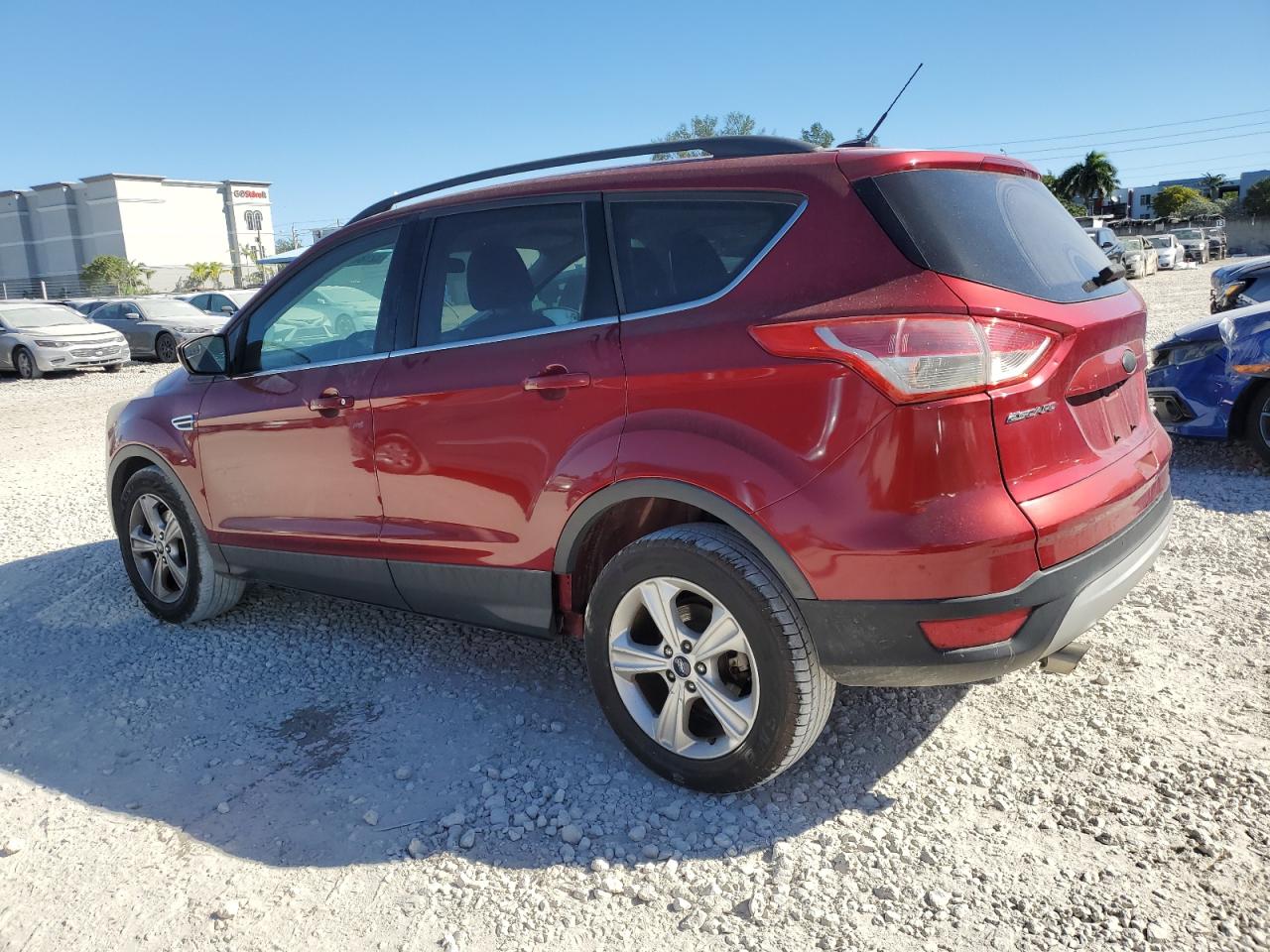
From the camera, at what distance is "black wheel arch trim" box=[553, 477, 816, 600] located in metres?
2.58

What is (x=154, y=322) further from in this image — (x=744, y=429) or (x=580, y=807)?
(x=744, y=429)

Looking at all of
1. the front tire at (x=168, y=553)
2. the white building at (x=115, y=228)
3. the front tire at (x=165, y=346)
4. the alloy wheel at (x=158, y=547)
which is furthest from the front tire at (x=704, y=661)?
the white building at (x=115, y=228)

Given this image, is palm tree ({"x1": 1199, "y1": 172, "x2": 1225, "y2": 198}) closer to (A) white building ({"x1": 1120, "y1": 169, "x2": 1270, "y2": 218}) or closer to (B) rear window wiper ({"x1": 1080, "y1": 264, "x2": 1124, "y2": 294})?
(A) white building ({"x1": 1120, "y1": 169, "x2": 1270, "y2": 218})

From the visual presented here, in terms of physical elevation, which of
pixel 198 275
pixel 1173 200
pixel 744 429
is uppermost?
pixel 1173 200

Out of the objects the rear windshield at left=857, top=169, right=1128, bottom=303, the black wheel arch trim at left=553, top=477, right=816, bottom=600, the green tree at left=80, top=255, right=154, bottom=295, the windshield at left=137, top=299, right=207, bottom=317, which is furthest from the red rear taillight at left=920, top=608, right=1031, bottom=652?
the green tree at left=80, top=255, right=154, bottom=295

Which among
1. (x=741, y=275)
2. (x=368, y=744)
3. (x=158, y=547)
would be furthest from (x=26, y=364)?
(x=741, y=275)

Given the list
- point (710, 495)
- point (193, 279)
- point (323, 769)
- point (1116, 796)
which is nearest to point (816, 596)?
point (710, 495)

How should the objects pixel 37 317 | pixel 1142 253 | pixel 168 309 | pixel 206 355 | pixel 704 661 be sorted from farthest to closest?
pixel 1142 253 → pixel 168 309 → pixel 37 317 → pixel 206 355 → pixel 704 661

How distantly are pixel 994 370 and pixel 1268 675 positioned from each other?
1975mm

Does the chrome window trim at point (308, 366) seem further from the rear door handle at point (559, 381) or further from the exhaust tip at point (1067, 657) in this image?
the exhaust tip at point (1067, 657)

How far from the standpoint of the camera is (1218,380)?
20.1 feet

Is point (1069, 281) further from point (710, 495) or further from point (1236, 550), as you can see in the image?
point (1236, 550)

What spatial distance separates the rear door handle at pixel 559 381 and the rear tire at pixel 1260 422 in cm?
515

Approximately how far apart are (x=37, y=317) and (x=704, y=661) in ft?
69.2
